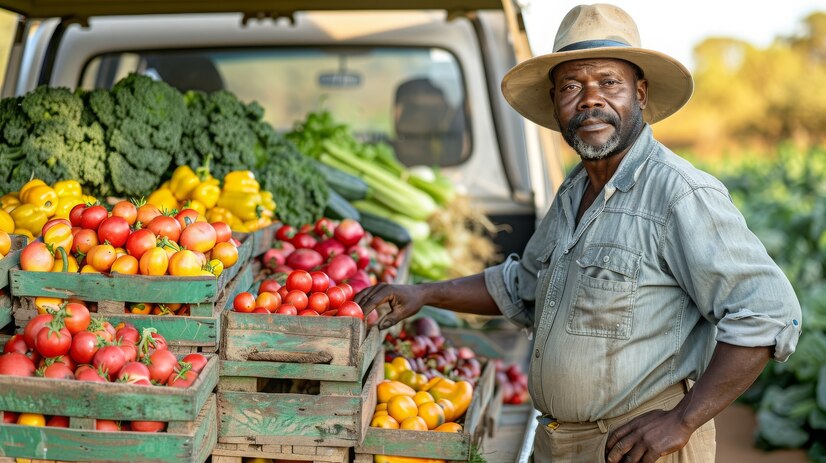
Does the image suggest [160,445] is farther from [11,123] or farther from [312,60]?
[312,60]

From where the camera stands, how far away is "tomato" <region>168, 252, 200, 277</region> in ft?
9.96

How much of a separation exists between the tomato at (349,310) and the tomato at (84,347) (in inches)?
34.4

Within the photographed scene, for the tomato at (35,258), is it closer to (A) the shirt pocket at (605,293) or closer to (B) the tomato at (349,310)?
(B) the tomato at (349,310)

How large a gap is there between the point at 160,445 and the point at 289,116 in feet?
16.7

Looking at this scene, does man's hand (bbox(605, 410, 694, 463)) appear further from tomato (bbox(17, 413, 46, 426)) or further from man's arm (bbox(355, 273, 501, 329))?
tomato (bbox(17, 413, 46, 426))

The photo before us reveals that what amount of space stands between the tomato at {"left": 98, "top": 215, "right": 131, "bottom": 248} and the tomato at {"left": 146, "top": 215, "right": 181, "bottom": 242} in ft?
0.31

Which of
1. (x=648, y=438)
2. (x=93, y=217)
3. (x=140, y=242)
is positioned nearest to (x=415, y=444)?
(x=648, y=438)

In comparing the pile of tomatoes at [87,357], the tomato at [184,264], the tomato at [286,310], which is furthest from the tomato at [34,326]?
the tomato at [286,310]

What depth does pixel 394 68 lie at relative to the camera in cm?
702

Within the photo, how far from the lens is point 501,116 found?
6527mm

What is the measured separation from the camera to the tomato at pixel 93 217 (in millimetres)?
3283

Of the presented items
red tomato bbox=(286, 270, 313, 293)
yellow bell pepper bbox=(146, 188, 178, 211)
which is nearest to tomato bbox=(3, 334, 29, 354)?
red tomato bbox=(286, 270, 313, 293)

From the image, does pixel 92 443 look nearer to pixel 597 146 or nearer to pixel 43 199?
pixel 43 199

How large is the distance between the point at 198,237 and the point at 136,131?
4.02 feet
